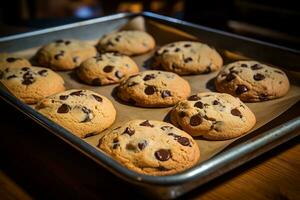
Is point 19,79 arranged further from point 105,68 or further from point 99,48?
point 99,48

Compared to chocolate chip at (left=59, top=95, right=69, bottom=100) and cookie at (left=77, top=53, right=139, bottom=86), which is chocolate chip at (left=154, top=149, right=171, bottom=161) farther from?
cookie at (left=77, top=53, right=139, bottom=86)

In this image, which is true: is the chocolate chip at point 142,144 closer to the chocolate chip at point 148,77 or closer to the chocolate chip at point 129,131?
the chocolate chip at point 129,131

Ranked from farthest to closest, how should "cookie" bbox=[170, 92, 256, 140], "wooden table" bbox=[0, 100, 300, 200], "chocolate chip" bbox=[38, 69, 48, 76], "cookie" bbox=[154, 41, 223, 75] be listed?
"cookie" bbox=[154, 41, 223, 75] → "chocolate chip" bbox=[38, 69, 48, 76] → "cookie" bbox=[170, 92, 256, 140] → "wooden table" bbox=[0, 100, 300, 200]

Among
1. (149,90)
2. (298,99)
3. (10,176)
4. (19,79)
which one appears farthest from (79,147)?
(298,99)

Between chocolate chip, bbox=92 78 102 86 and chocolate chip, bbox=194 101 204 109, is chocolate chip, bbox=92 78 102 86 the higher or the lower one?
the lower one

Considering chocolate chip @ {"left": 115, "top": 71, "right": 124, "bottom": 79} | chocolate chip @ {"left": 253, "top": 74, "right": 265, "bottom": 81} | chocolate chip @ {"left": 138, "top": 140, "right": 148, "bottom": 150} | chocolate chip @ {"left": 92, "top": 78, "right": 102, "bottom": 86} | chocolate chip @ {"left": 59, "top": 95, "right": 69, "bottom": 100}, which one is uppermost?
chocolate chip @ {"left": 253, "top": 74, "right": 265, "bottom": 81}

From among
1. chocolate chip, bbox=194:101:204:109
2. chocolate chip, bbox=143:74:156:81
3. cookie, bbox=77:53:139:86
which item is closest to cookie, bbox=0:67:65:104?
cookie, bbox=77:53:139:86
